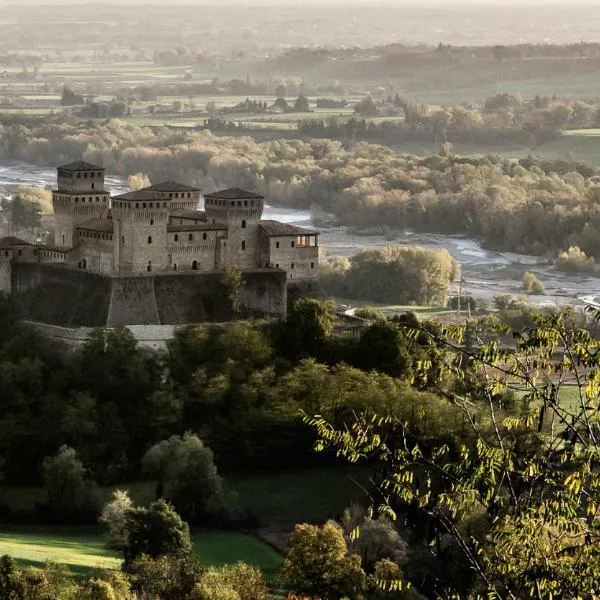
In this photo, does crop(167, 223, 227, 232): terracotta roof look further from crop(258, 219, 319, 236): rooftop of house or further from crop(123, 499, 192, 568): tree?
crop(123, 499, 192, 568): tree

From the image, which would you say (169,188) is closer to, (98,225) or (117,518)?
(98,225)

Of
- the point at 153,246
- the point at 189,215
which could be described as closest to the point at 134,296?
the point at 153,246

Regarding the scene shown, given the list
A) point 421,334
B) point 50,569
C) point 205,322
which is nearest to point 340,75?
point 205,322

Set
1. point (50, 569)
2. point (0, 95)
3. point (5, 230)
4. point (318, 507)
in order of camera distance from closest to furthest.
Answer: point (50, 569), point (318, 507), point (5, 230), point (0, 95)

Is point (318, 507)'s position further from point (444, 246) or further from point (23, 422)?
point (444, 246)

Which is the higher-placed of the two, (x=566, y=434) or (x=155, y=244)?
(x=566, y=434)

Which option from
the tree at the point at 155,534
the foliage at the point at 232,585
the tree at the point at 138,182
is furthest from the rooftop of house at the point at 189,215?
the tree at the point at 138,182

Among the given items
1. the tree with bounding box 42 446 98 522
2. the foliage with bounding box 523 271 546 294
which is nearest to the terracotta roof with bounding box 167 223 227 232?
the tree with bounding box 42 446 98 522
